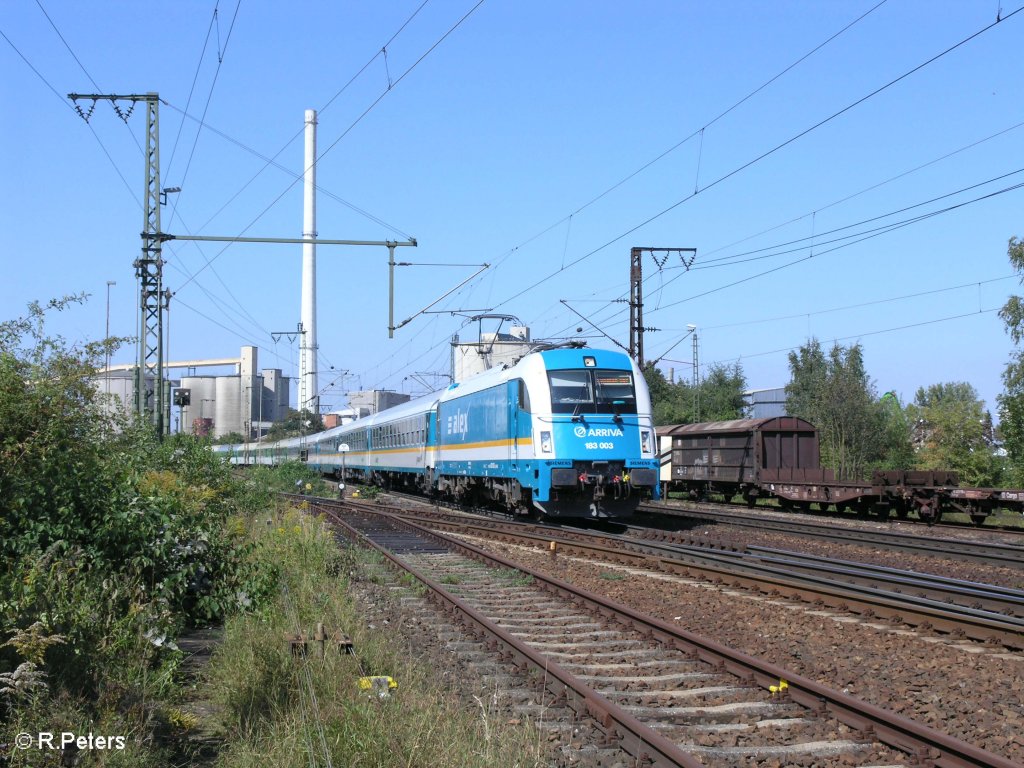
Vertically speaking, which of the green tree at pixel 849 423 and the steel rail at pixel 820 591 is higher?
the green tree at pixel 849 423

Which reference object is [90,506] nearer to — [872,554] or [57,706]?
[57,706]

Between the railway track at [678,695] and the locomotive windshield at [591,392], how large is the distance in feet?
28.5

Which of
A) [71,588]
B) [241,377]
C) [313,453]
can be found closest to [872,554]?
[71,588]

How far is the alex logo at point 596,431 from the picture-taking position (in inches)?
753

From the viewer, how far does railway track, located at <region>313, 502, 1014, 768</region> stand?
17.9 ft

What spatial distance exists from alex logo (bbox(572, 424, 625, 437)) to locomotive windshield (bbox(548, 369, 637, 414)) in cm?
33

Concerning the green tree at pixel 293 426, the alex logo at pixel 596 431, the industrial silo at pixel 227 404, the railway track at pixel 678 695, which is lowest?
the railway track at pixel 678 695

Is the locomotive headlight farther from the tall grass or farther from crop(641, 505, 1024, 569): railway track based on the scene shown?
the tall grass

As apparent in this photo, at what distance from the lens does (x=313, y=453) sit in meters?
A: 56.3

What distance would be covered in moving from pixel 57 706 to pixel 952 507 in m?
22.9

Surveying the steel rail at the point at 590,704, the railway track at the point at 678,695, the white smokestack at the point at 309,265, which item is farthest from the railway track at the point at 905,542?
the white smokestack at the point at 309,265

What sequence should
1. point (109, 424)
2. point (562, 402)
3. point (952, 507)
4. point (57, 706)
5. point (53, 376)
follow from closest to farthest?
point (57, 706)
point (53, 376)
point (109, 424)
point (562, 402)
point (952, 507)

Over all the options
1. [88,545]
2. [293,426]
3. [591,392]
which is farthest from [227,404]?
[88,545]

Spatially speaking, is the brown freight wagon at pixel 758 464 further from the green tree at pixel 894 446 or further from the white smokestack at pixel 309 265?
the white smokestack at pixel 309 265
